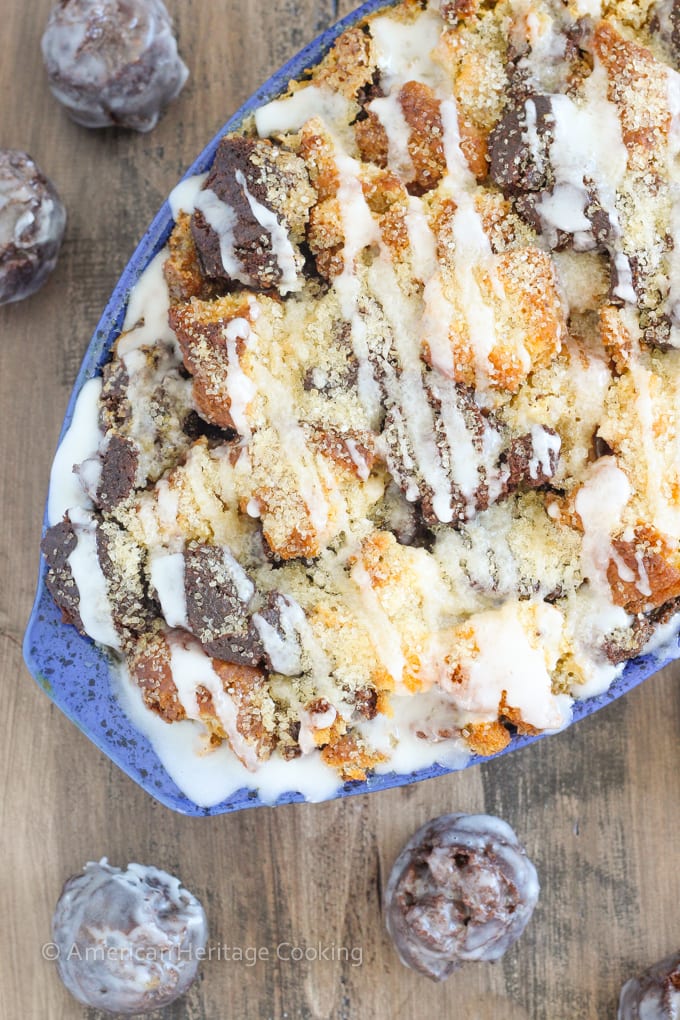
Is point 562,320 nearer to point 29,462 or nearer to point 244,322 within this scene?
point 244,322

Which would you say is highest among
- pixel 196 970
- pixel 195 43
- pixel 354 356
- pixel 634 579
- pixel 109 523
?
pixel 195 43

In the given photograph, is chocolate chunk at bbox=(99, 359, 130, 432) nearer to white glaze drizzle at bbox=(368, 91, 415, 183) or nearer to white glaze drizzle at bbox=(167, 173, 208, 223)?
white glaze drizzle at bbox=(167, 173, 208, 223)

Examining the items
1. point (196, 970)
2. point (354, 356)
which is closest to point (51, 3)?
point (354, 356)

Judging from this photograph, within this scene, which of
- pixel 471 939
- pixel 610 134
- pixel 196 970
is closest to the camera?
pixel 610 134

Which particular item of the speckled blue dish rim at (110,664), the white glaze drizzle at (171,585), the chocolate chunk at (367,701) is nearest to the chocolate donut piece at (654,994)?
the speckled blue dish rim at (110,664)

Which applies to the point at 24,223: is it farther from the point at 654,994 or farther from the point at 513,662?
the point at 654,994

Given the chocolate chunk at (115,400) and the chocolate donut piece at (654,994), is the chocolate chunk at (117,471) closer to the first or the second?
the chocolate chunk at (115,400)
